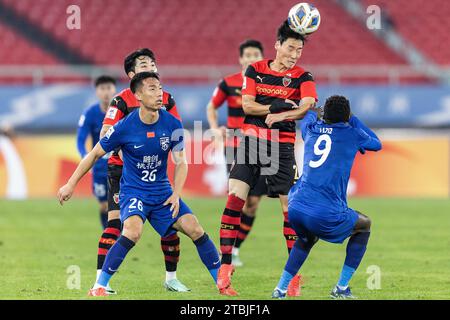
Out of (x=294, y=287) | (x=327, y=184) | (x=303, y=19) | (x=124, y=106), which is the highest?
(x=303, y=19)

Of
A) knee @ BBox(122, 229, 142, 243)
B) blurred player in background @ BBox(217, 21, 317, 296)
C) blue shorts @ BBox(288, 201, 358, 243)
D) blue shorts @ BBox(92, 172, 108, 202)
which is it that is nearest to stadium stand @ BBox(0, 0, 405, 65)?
blue shorts @ BBox(92, 172, 108, 202)

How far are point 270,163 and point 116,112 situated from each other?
1.56m

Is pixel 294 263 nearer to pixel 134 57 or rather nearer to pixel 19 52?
pixel 134 57

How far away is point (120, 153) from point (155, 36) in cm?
1481

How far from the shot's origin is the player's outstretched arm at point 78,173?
8.25 metres

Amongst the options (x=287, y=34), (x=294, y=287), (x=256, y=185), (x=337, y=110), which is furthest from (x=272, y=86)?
(x=256, y=185)

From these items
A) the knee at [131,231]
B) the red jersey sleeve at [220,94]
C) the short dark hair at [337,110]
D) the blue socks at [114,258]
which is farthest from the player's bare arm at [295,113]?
the red jersey sleeve at [220,94]

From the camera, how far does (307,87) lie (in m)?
9.30

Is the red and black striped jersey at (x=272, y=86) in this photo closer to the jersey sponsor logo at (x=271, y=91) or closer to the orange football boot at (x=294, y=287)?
the jersey sponsor logo at (x=271, y=91)

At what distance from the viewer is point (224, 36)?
24.3m

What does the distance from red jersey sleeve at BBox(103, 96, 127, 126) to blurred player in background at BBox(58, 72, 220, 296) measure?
0.52 metres

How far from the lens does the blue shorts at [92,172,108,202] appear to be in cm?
1212
